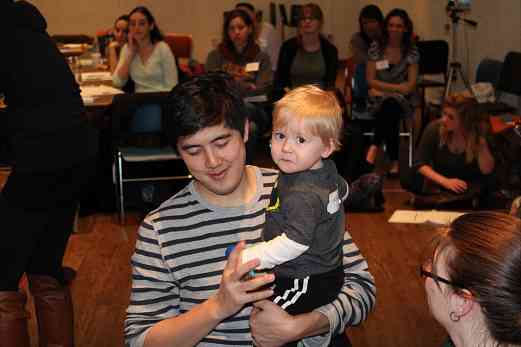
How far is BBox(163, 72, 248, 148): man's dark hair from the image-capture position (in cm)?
200

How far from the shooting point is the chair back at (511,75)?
25.1 ft

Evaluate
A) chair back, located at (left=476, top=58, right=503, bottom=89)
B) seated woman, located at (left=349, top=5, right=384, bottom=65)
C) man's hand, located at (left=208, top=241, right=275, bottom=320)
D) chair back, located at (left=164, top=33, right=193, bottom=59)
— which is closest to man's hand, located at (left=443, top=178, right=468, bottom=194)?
seated woman, located at (left=349, top=5, right=384, bottom=65)

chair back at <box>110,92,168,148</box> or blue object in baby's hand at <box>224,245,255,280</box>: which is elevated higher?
blue object in baby's hand at <box>224,245,255,280</box>

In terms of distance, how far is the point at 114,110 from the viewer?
5.67m

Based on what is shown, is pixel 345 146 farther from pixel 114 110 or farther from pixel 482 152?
pixel 114 110

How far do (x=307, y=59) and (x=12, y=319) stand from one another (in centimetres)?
503

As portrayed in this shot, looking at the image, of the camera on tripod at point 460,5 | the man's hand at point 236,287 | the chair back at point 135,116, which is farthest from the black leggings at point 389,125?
the man's hand at point 236,287

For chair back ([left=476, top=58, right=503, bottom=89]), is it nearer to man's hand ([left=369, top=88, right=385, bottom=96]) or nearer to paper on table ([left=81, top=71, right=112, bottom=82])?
man's hand ([left=369, top=88, right=385, bottom=96])

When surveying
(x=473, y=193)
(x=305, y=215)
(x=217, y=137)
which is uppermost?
(x=217, y=137)

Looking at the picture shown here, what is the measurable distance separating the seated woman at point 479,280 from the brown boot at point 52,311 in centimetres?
219

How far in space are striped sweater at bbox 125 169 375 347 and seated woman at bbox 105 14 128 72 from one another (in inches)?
230

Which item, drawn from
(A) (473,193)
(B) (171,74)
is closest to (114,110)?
(B) (171,74)

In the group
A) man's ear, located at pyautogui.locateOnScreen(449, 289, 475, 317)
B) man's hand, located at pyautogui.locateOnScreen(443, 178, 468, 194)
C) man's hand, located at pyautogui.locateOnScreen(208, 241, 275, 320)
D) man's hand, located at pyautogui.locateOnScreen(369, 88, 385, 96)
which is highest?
man's ear, located at pyautogui.locateOnScreen(449, 289, 475, 317)

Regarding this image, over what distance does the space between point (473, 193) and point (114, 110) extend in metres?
2.62
